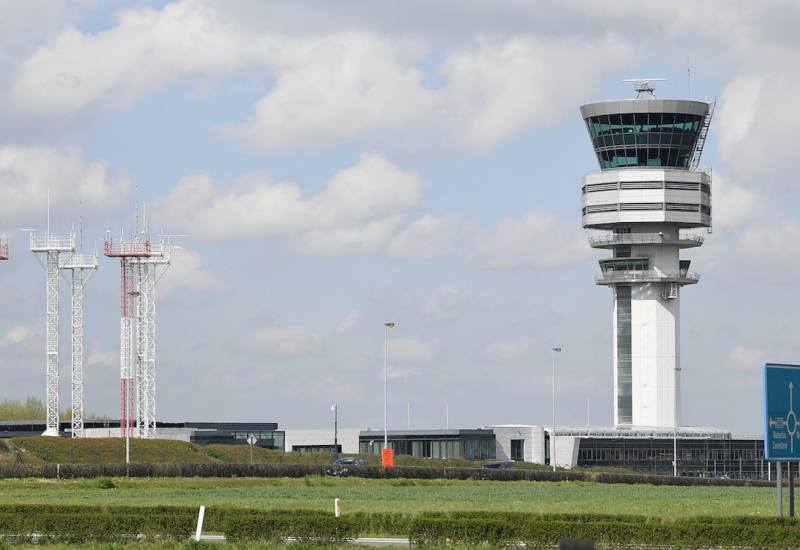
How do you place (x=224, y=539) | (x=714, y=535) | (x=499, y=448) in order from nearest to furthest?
(x=714, y=535) → (x=224, y=539) → (x=499, y=448)

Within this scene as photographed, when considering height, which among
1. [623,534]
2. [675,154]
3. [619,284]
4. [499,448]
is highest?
[675,154]

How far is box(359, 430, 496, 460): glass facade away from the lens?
12712cm

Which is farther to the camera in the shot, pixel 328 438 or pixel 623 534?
pixel 328 438

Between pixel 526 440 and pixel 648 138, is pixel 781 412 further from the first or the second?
pixel 648 138

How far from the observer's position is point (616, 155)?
132 metres

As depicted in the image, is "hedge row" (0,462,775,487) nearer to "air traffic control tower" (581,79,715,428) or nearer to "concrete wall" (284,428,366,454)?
"air traffic control tower" (581,79,715,428)

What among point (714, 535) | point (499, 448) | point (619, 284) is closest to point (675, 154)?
point (619, 284)

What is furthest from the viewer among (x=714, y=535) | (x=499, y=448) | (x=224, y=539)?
(x=499, y=448)

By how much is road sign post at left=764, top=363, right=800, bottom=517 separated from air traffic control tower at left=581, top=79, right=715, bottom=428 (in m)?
100

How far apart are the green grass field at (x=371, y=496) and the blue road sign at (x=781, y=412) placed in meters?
9.84

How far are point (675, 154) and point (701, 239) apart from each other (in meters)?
11.3

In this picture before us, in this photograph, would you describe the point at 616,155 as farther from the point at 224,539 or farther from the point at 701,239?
the point at 224,539

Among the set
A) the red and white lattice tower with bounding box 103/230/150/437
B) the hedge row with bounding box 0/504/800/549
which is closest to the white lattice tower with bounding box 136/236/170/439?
the red and white lattice tower with bounding box 103/230/150/437

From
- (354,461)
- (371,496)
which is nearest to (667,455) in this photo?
(354,461)
